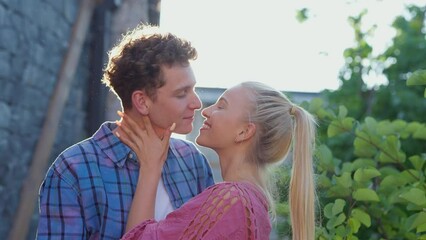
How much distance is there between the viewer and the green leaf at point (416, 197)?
11.4ft

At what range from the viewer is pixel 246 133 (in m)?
3.04

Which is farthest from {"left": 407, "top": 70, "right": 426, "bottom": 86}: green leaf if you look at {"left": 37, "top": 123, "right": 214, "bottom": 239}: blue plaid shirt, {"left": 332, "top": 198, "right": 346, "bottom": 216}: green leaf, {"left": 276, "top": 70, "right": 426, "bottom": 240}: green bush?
{"left": 37, "top": 123, "right": 214, "bottom": 239}: blue plaid shirt

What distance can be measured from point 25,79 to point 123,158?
3.89 meters

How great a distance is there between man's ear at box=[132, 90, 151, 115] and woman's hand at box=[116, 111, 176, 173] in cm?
2

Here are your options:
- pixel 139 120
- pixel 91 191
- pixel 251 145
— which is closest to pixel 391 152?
pixel 251 145

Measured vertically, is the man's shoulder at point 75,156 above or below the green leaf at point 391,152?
above

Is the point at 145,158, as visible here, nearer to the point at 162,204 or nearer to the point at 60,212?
the point at 162,204

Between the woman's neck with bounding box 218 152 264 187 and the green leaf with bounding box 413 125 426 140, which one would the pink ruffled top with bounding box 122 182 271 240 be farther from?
the green leaf with bounding box 413 125 426 140

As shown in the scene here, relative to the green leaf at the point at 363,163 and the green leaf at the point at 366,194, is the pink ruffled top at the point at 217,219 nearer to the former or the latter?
the green leaf at the point at 366,194

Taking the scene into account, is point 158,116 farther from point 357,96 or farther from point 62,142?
point 357,96

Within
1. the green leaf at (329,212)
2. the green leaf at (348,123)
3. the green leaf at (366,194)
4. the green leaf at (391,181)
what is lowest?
the green leaf at (329,212)

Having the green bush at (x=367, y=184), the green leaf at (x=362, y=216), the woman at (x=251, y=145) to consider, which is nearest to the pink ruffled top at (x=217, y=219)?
the woman at (x=251, y=145)

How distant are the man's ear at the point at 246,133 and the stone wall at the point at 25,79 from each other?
3530 millimetres

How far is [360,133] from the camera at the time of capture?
4.09m
